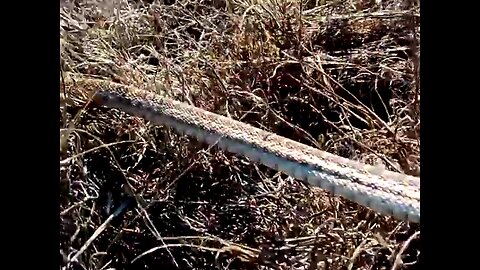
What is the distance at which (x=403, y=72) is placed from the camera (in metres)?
1.50

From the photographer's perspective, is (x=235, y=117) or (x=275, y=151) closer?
(x=275, y=151)

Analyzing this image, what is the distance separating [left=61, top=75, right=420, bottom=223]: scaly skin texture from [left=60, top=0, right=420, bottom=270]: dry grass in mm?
54

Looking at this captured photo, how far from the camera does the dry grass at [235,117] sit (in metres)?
1.37

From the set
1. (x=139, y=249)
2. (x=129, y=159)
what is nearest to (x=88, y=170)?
(x=129, y=159)

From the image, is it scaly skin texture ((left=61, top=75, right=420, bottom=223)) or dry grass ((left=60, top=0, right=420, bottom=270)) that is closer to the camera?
scaly skin texture ((left=61, top=75, right=420, bottom=223))

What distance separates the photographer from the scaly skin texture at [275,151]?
1135 millimetres

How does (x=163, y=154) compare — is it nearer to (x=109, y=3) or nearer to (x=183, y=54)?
(x=183, y=54)

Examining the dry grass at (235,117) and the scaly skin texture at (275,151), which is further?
the dry grass at (235,117)

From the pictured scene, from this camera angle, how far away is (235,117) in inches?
59.8

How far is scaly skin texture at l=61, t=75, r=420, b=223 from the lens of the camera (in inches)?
44.7

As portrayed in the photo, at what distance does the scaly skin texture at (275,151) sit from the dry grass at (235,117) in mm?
54

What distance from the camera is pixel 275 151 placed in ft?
4.28

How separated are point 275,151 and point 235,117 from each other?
0.23 metres

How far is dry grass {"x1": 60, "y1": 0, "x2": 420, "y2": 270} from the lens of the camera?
1.37 meters
